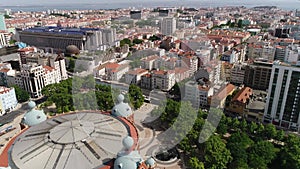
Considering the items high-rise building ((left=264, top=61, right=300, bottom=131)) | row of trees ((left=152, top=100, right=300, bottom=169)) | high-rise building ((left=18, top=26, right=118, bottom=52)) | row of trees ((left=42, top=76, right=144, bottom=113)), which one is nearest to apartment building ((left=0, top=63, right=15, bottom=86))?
row of trees ((left=42, top=76, right=144, bottom=113))

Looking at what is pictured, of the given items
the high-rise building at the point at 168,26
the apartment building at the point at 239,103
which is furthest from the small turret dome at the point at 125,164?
the high-rise building at the point at 168,26

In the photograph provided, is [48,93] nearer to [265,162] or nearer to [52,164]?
[52,164]

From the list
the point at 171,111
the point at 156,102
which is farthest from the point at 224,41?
the point at 171,111

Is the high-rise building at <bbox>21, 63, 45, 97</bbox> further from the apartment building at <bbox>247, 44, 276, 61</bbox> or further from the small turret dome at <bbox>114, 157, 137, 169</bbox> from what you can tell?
the apartment building at <bbox>247, 44, 276, 61</bbox>

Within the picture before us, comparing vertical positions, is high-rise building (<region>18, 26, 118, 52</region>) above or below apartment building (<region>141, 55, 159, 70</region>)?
above

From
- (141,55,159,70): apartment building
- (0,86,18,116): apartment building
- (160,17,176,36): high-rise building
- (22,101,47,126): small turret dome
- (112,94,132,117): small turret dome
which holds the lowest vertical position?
(0,86,18,116): apartment building

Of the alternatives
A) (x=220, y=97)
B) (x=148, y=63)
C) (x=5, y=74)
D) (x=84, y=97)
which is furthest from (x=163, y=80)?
(x=5, y=74)
